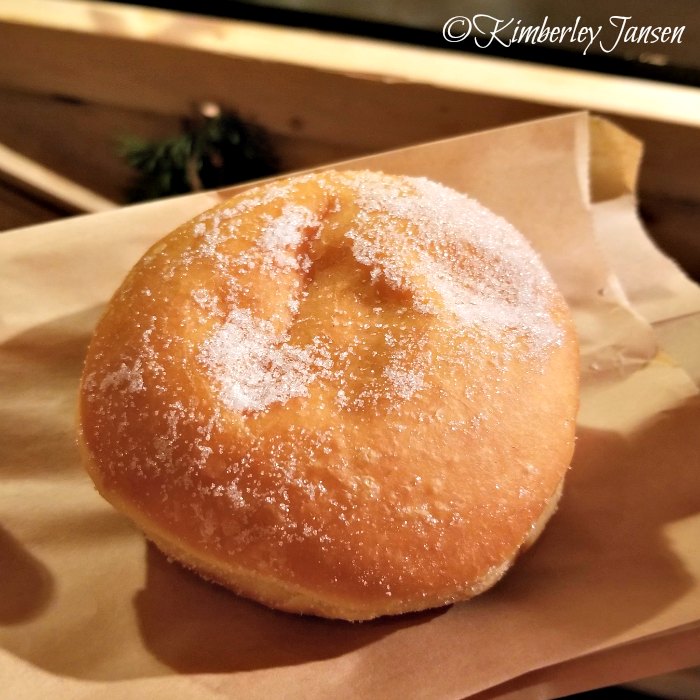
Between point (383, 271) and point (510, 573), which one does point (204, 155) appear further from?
point (510, 573)

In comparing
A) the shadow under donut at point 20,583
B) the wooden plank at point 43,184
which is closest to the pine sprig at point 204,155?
the wooden plank at point 43,184

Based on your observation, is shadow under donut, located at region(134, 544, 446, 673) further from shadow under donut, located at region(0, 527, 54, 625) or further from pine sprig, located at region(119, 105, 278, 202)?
pine sprig, located at region(119, 105, 278, 202)

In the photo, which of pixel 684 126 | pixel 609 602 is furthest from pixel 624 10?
pixel 609 602

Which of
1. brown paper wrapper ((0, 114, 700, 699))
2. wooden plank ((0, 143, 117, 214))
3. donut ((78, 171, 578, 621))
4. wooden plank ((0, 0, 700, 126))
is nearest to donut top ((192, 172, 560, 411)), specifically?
donut ((78, 171, 578, 621))

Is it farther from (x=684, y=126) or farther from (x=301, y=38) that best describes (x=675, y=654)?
(x=301, y=38)

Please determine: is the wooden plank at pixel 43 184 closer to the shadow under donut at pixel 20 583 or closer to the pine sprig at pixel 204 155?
the pine sprig at pixel 204 155

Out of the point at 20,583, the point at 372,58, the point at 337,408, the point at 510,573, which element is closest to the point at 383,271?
the point at 337,408
